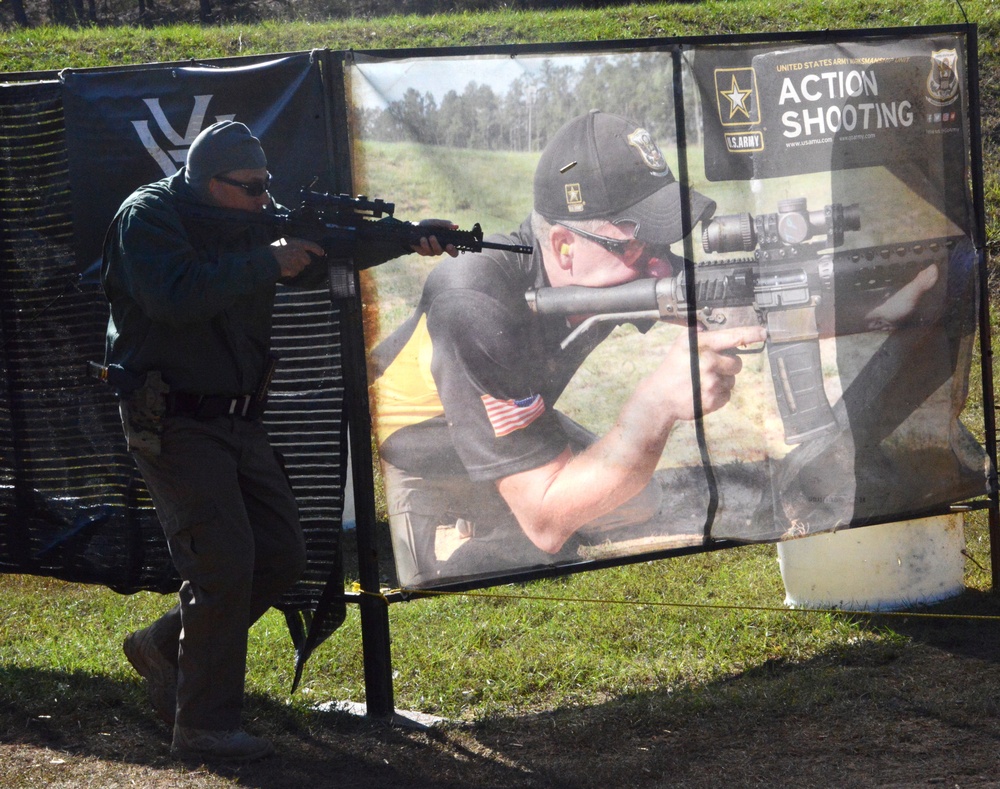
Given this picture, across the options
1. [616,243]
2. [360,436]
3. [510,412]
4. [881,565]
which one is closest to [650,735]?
[510,412]

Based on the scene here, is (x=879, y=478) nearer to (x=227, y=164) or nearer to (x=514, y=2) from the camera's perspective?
(x=227, y=164)

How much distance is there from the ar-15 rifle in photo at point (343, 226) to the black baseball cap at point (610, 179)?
457 mm

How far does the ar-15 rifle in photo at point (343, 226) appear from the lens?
3.75m

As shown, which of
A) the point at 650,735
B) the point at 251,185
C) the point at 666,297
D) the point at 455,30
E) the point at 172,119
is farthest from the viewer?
the point at 455,30

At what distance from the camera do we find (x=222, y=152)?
367 cm

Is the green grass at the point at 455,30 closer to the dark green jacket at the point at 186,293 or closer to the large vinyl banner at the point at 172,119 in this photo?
the large vinyl banner at the point at 172,119

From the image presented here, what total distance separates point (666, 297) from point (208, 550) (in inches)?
81.5

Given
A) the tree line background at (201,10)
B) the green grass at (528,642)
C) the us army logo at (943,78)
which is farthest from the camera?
the tree line background at (201,10)

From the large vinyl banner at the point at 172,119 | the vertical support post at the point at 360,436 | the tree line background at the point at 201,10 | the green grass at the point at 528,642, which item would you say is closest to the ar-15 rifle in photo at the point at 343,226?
the vertical support post at the point at 360,436

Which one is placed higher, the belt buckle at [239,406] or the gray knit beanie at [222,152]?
the gray knit beanie at [222,152]

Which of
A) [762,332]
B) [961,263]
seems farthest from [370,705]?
[961,263]

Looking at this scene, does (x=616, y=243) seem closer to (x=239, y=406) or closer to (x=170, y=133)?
(x=239, y=406)

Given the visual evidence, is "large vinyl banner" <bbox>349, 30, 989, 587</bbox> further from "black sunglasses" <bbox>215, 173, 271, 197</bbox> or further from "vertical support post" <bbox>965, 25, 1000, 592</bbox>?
"black sunglasses" <bbox>215, 173, 271, 197</bbox>

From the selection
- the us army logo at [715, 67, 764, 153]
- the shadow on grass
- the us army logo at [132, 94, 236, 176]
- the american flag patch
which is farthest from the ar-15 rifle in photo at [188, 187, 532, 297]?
the shadow on grass
